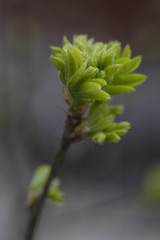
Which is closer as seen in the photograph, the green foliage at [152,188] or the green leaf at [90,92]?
the green leaf at [90,92]

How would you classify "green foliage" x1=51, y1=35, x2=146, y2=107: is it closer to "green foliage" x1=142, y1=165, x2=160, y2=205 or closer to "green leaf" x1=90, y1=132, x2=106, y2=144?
"green leaf" x1=90, y1=132, x2=106, y2=144

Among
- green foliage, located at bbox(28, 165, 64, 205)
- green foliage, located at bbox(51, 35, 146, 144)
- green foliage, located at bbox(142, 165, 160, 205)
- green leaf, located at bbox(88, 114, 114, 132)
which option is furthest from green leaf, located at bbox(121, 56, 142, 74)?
green foliage, located at bbox(142, 165, 160, 205)

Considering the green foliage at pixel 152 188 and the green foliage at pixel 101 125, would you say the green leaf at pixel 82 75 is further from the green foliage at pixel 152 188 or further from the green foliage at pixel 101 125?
the green foliage at pixel 152 188

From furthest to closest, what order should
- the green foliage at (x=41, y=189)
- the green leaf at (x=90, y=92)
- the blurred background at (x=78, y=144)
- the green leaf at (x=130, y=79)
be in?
the blurred background at (x=78, y=144) → the green foliage at (x=41, y=189) → the green leaf at (x=130, y=79) → the green leaf at (x=90, y=92)

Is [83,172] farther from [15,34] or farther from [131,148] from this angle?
[15,34]

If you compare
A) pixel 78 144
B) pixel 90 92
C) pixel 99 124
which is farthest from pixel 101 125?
pixel 78 144

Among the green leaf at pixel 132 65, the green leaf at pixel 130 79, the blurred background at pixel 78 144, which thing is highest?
the green leaf at pixel 132 65

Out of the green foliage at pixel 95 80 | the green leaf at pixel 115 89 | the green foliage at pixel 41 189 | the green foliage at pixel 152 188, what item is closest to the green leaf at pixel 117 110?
the green foliage at pixel 95 80

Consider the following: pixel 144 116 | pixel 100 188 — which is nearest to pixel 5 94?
pixel 100 188
